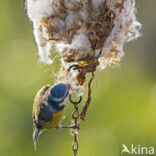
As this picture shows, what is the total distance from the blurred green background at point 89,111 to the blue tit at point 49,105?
1.33 metres

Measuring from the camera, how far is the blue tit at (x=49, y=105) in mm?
1658

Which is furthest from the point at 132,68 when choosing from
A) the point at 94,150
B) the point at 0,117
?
the point at 0,117

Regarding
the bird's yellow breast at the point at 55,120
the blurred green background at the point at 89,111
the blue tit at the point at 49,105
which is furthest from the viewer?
the blurred green background at the point at 89,111

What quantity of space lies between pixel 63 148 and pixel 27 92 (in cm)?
53

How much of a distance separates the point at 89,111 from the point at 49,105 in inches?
66.1

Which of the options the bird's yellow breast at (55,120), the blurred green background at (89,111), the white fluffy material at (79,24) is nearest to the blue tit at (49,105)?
the bird's yellow breast at (55,120)

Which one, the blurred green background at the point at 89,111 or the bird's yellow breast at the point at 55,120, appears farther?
the blurred green background at the point at 89,111

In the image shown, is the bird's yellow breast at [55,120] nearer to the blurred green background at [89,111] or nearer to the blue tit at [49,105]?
the blue tit at [49,105]

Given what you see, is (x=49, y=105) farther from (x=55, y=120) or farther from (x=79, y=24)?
(x=79, y=24)

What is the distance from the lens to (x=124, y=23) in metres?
1.78

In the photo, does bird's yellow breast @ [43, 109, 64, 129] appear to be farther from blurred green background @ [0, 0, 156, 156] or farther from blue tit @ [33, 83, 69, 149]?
blurred green background @ [0, 0, 156, 156]

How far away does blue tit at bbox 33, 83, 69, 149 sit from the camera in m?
1.66

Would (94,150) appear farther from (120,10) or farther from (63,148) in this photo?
(120,10)

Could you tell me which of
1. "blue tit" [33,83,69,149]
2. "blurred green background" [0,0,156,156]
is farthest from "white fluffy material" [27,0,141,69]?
"blurred green background" [0,0,156,156]
